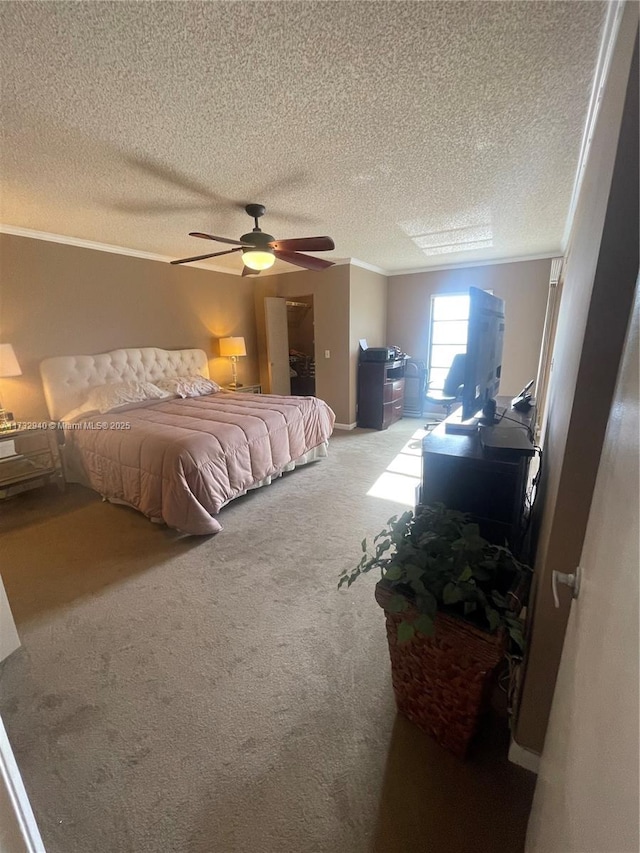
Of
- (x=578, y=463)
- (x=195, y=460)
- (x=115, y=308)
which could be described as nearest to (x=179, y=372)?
(x=115, y=308)

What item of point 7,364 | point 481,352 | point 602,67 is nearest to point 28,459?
point 7,364

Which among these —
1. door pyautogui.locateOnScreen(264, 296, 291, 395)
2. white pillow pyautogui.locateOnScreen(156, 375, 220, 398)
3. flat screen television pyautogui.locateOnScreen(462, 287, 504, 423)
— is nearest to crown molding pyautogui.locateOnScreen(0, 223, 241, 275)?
door pyautogui.locateOnScreen(264, 296, 291, 395)

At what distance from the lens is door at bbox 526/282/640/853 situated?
1.29 feet

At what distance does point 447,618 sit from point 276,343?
16.3 feet

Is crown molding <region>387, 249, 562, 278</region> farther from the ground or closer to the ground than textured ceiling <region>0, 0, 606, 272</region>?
farther from the ground

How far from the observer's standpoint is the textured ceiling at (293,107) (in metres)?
1.18

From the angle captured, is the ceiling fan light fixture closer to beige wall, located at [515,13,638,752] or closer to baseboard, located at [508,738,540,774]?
beige wall, located at [515,13,638,752]

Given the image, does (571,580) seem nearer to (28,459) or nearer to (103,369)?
(28,459)

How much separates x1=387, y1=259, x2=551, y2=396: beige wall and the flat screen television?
10.9 ft

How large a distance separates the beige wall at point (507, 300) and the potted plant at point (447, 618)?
4561mm

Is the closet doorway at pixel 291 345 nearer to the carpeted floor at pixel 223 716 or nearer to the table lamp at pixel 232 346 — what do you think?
the table lamp at pixel 232 346

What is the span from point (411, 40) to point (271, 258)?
1.79 m

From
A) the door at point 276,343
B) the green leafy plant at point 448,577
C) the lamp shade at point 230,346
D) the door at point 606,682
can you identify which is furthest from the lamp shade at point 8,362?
the door at point 606,682

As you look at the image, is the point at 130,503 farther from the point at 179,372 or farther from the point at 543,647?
the point at 543,647
